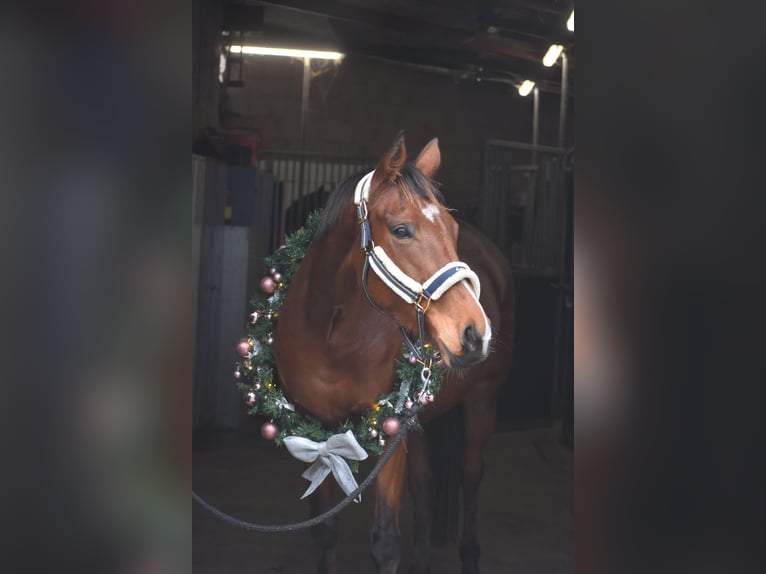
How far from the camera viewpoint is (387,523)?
266 centimetres

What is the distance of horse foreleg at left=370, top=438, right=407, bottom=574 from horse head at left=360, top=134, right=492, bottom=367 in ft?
1.83

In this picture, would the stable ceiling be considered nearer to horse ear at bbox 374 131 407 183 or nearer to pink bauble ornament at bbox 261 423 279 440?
horse ear at bbox 374 131 407 183

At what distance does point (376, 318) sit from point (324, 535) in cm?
73

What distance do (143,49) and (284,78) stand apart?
8645mm

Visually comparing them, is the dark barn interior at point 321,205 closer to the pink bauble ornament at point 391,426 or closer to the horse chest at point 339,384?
the horse chest at point 339,384

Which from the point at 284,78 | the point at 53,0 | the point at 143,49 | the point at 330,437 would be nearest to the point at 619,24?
the point at 143,49

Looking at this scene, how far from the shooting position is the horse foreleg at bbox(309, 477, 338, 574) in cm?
280

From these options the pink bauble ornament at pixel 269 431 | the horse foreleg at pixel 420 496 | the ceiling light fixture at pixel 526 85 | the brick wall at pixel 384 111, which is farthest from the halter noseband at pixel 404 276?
the brick wall at pixel 384 111

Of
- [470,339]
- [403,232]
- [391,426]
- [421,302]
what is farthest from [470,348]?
[391,426]

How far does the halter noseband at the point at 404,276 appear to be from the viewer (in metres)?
2.22

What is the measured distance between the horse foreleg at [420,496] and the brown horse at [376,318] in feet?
0.77

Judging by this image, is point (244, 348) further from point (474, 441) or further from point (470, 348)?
point (474, 441)

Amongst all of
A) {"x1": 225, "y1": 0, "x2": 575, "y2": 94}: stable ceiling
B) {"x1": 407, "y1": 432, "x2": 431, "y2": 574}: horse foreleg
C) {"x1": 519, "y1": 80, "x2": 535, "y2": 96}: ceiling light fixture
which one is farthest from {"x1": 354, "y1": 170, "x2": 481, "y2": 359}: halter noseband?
{"x1": 519, "y1": 80, "x2": 535, "y2": 96}: ceiling light fixture

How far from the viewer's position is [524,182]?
10445 millimetres
